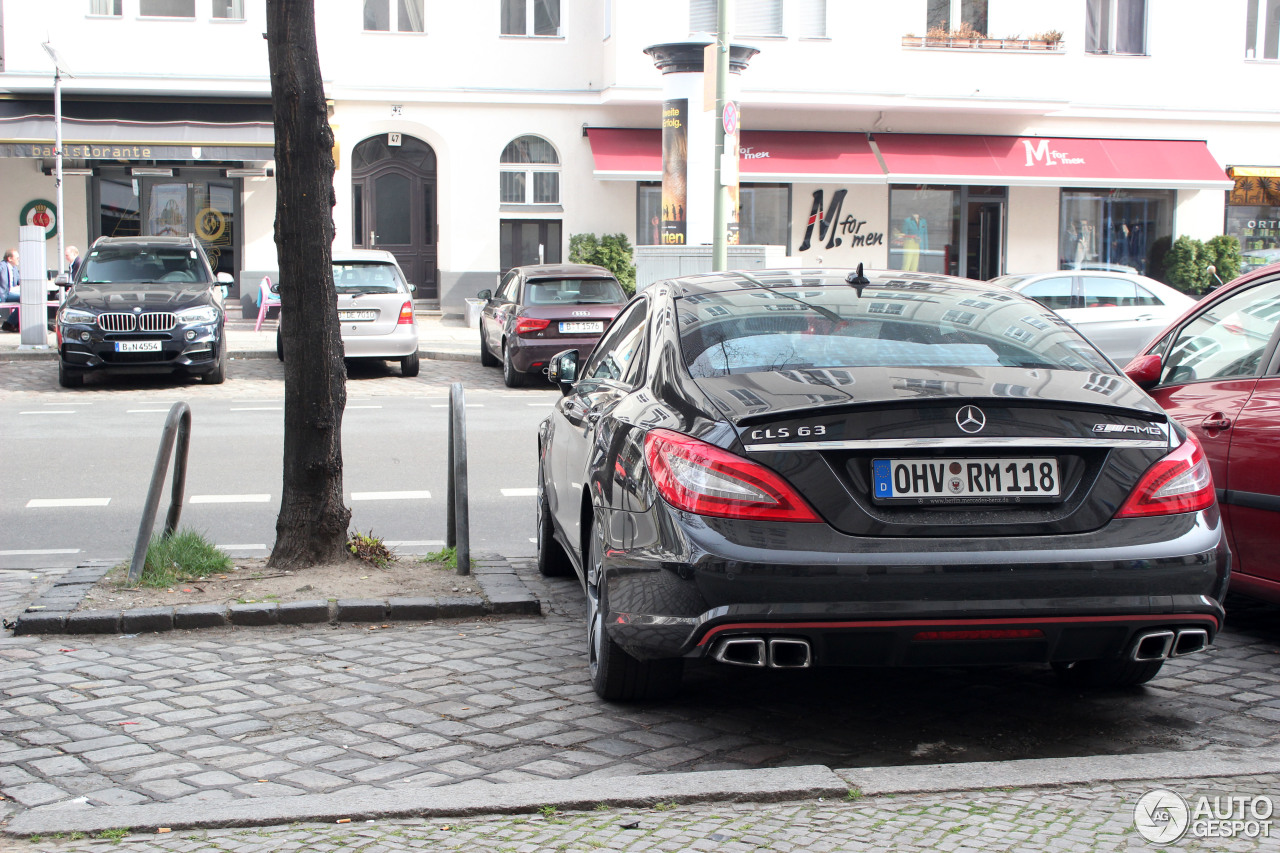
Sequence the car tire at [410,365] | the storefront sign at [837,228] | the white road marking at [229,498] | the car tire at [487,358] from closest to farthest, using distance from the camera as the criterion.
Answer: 1. the white road marking at [229,498]
2. the car tire at [410,365]
3. the car tire at [487,358]
4. the storefront sign at [837,228]

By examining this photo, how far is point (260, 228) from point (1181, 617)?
2538 centimetres

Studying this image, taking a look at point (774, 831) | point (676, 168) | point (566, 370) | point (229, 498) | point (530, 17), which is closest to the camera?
point (774, 831)

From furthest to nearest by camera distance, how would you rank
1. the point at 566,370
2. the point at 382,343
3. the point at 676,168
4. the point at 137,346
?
the point at 676,168, the point at 382,343, the point at 137,346, the point at 566,370

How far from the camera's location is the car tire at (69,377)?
16750 millimetres

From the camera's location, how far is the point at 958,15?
28.6 meters

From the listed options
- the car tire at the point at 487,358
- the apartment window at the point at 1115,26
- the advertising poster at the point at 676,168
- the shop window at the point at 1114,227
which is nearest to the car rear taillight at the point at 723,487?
the car tire at the point at 487,358

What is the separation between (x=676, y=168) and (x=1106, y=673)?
16.7 meters

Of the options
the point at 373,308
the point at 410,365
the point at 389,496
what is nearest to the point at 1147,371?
the point at 389,496

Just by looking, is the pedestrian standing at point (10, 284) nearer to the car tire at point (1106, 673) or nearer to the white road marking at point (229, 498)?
the white road marking at point (229, 498)

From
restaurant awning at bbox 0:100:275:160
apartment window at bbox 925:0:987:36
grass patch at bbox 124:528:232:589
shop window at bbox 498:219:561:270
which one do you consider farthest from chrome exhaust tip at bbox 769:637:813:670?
apartment window at bbox 925:0:987:36

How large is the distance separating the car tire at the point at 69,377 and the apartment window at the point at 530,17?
13777 millimetres

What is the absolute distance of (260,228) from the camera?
27219mm

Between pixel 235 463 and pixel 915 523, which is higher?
pixel 915 523

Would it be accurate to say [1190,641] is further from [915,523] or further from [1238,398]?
[1238,398]
